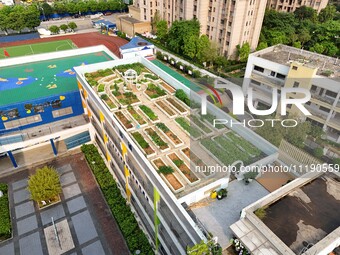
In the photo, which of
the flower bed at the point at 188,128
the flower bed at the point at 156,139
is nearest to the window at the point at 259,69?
the flower bed at the point at 188,128

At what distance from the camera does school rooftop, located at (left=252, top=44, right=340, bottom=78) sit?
121ft

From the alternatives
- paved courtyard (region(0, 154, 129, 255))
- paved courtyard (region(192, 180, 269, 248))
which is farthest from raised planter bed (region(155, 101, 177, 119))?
paved courtyard (region(0, 154, 129, 255))

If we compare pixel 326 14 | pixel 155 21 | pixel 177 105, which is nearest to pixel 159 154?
pixel 177 105

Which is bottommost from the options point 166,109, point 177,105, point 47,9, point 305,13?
point 166,109

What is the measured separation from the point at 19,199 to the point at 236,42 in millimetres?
50959

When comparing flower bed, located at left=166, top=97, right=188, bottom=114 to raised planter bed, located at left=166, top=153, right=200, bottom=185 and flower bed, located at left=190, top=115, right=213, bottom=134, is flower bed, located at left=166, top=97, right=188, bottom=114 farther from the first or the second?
raised planter bed, located at left=166, top=153, right=200, bottom=185

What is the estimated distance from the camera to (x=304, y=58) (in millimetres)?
40062

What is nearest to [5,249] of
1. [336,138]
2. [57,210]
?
[57,210]

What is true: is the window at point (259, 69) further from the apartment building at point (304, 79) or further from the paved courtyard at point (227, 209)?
the paved courtyard at point (227, 209)

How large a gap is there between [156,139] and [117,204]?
10.2 m

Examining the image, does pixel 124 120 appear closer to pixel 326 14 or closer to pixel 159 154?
pixel 159 154

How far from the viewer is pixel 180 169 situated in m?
21.1

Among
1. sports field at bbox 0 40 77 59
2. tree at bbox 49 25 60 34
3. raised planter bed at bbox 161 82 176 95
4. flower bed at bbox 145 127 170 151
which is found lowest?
sports field at bbox 0 40 77 59

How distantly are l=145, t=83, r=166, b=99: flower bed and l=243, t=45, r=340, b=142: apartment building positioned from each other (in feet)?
55.9
